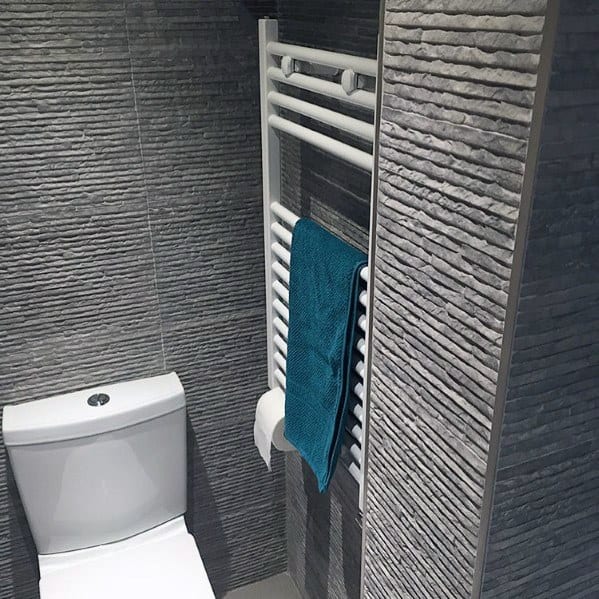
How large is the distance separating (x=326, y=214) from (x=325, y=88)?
13.3 inches

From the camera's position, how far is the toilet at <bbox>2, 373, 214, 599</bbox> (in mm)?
1551

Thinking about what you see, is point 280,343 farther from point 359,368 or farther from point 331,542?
point 331,542

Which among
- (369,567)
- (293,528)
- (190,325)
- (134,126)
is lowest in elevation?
(293,528)

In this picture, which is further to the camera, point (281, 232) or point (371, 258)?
point (281, 232)

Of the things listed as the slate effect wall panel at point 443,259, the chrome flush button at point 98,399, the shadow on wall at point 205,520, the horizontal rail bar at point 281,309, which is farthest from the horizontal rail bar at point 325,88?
the shadow on wall at point 205,520

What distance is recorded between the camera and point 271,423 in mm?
1599

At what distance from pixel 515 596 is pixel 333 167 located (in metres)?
0.84

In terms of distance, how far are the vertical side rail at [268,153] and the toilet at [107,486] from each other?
0.36 metres

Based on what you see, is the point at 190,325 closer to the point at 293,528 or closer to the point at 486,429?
the point at 293,528

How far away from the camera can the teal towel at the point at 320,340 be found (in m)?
1.20

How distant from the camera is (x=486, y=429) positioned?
78cm

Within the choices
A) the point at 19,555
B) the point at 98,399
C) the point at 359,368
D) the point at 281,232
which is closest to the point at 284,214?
the point at 281,232

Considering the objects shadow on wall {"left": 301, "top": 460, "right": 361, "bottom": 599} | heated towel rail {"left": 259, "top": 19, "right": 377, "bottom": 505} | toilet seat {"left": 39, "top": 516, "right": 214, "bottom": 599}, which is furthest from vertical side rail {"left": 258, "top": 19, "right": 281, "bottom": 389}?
toilet seat {"left": 39, "top": 516, "right": 214, "bottom": 599}

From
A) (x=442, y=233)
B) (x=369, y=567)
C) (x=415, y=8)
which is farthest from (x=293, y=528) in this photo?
(x=415, y=8)
